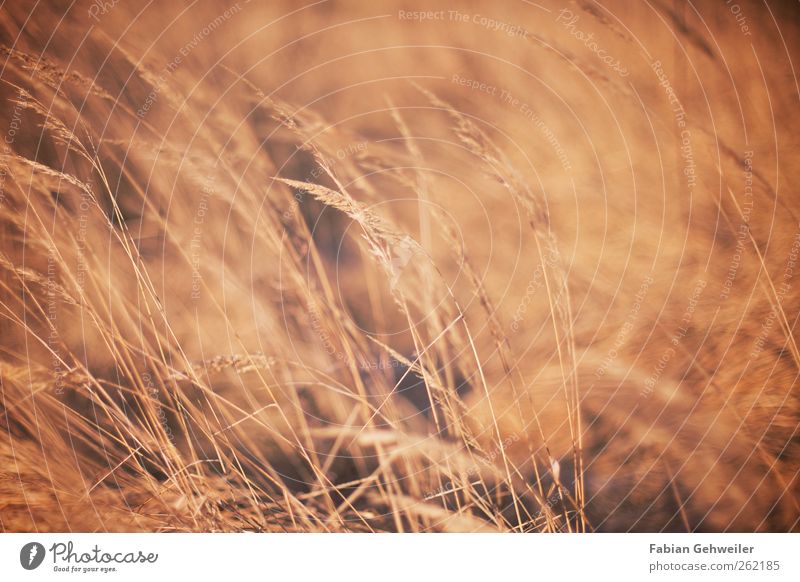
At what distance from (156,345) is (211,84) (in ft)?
2.09

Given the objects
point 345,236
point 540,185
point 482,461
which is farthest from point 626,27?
point 482,461

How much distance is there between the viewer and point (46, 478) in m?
1.53

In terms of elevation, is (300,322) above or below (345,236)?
below

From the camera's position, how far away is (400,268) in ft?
5.01

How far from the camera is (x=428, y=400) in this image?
1.53 m

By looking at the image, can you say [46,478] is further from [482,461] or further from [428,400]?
[482,461]

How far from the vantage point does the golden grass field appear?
59.7 inches

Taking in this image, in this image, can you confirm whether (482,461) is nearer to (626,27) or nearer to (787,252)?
(787,252)

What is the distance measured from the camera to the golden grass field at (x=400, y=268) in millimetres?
1516

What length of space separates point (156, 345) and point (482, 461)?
830mm
